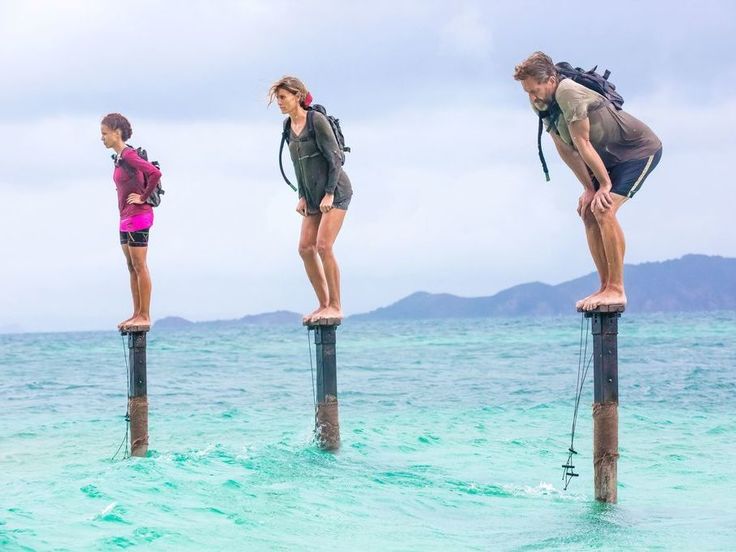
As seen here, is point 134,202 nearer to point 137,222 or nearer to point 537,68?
point 137,222

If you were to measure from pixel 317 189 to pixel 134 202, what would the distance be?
1.97 metres

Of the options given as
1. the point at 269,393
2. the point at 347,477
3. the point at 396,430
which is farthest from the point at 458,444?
the point at 269,393

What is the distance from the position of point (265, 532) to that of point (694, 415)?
12213mm

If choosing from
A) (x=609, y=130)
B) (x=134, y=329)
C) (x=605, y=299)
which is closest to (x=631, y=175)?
(x=609, y=130)

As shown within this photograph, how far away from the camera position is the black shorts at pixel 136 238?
1239cm

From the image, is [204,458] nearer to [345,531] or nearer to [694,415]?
[345,531]

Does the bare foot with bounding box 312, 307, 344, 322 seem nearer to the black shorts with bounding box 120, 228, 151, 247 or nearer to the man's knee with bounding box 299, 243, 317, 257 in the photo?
the man's knee with bounding box 299, 243, 317, 257

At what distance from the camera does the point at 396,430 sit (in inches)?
699

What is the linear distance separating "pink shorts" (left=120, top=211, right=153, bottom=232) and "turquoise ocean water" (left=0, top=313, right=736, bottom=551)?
2465 millimetres

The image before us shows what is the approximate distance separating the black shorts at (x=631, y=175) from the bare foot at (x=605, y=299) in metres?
0.82

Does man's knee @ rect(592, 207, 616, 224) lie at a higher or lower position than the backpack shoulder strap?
lower

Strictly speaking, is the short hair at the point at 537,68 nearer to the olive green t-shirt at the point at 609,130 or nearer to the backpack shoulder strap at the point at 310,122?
the olive green t-shirt at the point at 609,130

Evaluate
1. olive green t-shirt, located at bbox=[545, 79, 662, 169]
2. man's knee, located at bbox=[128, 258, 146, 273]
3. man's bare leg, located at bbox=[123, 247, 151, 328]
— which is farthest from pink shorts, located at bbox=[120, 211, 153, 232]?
olive green t-shirt, located at bbox=[545, 79, 662, 169]

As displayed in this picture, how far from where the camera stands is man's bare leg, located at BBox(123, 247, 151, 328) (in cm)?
1244
